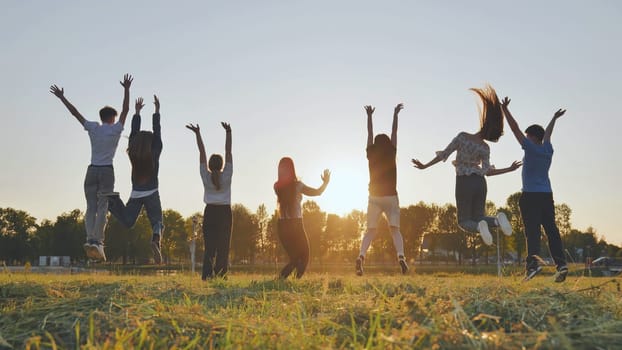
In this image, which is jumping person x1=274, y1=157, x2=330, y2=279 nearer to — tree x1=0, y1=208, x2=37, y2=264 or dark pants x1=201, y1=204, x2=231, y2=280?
dark pants x1=201, y1=204, x2=231, y2=280

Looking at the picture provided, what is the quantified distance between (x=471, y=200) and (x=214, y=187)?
4.84 meters

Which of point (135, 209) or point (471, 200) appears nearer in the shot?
point (471, 200)

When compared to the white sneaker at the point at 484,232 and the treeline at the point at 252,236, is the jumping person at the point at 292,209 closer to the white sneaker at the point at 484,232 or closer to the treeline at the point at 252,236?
the white sneaker at the point at 484,232

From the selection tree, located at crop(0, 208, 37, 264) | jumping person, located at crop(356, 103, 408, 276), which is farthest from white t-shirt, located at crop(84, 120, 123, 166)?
tree, located at crop(0, 208, 37, 264)

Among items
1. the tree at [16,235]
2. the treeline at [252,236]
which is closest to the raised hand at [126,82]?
the treeline at [252,236]

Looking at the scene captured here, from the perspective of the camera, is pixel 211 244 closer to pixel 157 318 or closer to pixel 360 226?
pixel 157 318

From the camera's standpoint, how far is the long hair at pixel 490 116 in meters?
10.3

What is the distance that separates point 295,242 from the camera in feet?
35.0

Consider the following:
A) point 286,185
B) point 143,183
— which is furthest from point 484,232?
point 143,183

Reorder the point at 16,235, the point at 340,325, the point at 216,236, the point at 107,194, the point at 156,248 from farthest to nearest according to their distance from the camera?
the point at 16,235 → the point at 216,236 → the point at 107,194 → the point at 156,248 → the point at 340,325

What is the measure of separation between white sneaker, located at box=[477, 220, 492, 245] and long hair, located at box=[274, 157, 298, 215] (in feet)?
11.4

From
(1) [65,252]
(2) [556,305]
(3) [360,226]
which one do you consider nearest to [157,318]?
(2) [556,305]

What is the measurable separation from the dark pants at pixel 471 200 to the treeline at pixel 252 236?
253 ft

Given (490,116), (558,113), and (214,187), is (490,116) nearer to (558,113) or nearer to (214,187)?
(558,113)
